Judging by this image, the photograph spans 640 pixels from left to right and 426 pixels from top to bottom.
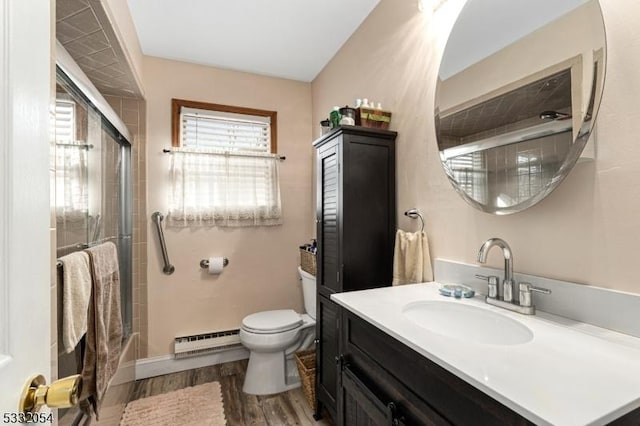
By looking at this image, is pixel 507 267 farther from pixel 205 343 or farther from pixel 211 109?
pixel 211 109

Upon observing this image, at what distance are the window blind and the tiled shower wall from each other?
303 millimetres

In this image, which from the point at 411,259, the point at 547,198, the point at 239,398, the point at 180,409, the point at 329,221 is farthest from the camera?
the point at 239,398

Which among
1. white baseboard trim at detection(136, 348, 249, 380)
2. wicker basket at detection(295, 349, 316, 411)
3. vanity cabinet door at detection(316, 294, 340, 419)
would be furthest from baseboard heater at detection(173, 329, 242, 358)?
vanity cabinet door at detection(316, 294, 340, 419)

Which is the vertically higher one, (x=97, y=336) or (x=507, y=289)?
(x=507, y=289)

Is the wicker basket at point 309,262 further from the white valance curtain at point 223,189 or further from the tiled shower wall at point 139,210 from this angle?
the tiled shower wall at point 139,210

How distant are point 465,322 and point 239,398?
1.65m

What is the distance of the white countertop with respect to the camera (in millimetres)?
519

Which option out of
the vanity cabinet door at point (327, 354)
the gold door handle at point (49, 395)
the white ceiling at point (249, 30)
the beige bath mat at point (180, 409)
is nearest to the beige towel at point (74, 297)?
the gold door handle at point (49, 395)

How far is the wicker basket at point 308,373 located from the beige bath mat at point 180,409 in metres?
0.52

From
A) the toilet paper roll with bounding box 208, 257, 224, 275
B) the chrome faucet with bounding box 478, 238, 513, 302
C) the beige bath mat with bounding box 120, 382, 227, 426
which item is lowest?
the beige bath mat with bounding box 120, 382, 227, 426

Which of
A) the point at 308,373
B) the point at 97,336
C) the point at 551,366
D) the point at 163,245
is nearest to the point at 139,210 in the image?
the point at 163,245

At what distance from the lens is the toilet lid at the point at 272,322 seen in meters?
2.07

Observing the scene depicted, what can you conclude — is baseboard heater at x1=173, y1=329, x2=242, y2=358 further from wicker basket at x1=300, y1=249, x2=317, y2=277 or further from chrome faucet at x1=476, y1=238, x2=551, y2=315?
chrome faucet at x1=476, y1=238, x2=551, y2=315

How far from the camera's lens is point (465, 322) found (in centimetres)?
108
